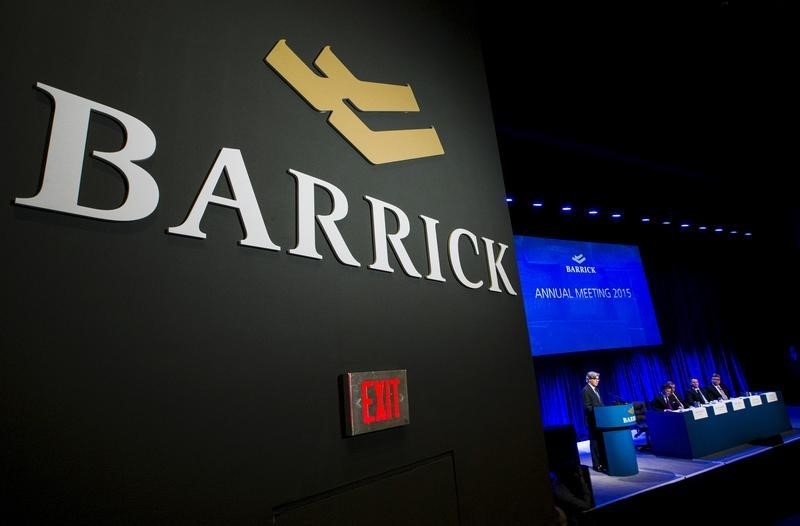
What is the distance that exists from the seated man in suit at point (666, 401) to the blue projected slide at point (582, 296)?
0.96 m

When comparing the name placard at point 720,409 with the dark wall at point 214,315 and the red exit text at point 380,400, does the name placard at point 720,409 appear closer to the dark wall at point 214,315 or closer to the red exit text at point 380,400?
the dark wall at point 214,315

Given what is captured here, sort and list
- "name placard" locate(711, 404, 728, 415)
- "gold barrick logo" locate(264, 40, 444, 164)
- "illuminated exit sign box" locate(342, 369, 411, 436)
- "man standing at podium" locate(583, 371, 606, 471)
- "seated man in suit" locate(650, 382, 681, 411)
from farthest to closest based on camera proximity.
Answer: "seated man in suit" locate(650, 382, 681, 411) < "name placard" locate(711, 404, 728, 415) < "man standing at podium" locate(583, 371, 606, 471) < "gold barrick logo" locate(264, 40, 444, 164) < "illuminated exit sign box" locate(342, 369, 411, 436)

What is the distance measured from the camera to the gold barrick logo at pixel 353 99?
50.0 inches

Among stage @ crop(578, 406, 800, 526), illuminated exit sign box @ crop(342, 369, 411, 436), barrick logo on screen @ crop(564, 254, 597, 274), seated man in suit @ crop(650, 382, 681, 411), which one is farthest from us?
barrick logo on screen @ crop(564, 254, 597, 274)

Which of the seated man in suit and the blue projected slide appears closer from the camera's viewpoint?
the seated man in suit

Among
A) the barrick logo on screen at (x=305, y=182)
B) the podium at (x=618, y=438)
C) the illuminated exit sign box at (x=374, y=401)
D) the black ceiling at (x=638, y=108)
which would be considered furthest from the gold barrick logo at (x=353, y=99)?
the podium at (x=618, y=438)

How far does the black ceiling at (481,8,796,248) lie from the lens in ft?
11.9

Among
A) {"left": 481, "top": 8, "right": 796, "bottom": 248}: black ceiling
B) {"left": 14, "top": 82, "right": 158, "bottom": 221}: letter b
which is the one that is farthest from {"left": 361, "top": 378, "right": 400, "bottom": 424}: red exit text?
{"left": 481, "top": 8, "right": 796, "bottom": 248}: black ceiling

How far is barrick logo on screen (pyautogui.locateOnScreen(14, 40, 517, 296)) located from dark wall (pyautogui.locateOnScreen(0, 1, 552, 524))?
21mm

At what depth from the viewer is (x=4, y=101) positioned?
72cm

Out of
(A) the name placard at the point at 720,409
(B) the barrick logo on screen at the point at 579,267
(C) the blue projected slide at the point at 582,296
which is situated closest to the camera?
(A) the name placard at the point at 720,409

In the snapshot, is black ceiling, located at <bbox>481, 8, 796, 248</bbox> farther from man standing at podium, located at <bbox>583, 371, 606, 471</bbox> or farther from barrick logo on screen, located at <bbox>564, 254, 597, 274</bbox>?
man standing at podium, located at <bbox>583, 371, 606, 471</bbox>

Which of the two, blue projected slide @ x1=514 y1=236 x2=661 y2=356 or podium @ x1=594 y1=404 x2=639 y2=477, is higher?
blue projected slide @ x1=514 y1=236 x2=661 y2=356

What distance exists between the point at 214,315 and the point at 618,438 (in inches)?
191
